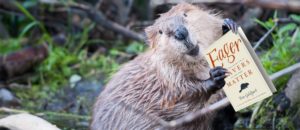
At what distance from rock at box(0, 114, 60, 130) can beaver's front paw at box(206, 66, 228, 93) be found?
81 centimetres

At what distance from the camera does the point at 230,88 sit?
2883 mm

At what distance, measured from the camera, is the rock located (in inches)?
130

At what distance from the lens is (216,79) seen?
2986mm

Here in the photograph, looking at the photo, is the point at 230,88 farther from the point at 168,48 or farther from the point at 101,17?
the point at 101,17

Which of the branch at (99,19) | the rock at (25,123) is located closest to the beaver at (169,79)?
the rock at (25,123)

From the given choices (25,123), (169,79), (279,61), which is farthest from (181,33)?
(279,61)

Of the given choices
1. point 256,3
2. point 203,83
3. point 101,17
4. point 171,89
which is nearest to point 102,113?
point 171,89

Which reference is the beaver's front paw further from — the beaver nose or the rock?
the rock

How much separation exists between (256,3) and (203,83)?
Result: 1.32 m

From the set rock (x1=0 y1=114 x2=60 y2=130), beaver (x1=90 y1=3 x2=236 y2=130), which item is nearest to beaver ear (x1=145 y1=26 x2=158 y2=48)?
beaver (x1=90 y1=3 x2=236 y2=130)

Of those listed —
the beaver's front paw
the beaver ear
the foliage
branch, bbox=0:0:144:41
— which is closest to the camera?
the beaver's front paw

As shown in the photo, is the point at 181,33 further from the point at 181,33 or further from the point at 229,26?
the point at 229,26

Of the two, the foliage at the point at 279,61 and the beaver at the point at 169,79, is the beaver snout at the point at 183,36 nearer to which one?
the beaver at the point at 169,79

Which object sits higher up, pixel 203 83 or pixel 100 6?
pixel 100 6
